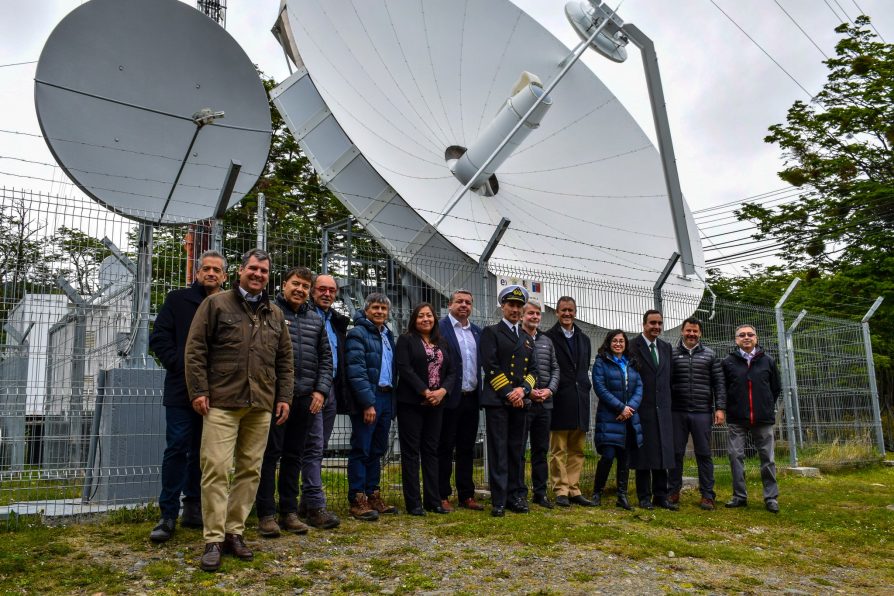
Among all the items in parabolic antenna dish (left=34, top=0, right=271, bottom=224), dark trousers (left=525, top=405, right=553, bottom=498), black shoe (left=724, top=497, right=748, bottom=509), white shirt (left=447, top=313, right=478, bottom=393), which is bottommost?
black shoe (left=724, top=497, right=748, bottom=509)

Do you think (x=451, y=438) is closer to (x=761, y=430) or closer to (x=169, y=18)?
(x=761, y=430)

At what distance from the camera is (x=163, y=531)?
496cm

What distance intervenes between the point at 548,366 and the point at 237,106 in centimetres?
415

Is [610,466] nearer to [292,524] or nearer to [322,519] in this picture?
[322,519]

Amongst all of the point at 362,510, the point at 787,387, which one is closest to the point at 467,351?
the point at 362,510

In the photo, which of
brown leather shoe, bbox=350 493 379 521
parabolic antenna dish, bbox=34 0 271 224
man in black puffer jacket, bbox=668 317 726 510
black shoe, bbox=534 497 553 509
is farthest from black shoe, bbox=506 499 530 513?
parabolic antenna dish, bbox=34 0 271 224

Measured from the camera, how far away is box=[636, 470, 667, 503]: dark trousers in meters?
7.55

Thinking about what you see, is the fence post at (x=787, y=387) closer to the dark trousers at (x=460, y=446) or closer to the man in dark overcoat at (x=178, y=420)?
the dark trousers at (x=460, y=446)

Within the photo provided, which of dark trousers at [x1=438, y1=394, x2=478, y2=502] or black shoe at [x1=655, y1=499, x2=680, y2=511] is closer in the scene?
dark trousers at [x1=438, y1=394, x2=478, y2=502]

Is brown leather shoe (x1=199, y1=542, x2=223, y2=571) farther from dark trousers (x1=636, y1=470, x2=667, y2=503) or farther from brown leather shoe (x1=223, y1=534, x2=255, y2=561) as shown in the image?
dark trousers (x1=636, y1=470, x2=667, y2=503)

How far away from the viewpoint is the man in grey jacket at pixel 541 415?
23.3 feet

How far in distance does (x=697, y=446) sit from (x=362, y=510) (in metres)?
3.65

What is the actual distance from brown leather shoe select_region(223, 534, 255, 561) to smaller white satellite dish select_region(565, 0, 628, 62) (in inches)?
420

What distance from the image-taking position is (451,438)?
22.4 feet
